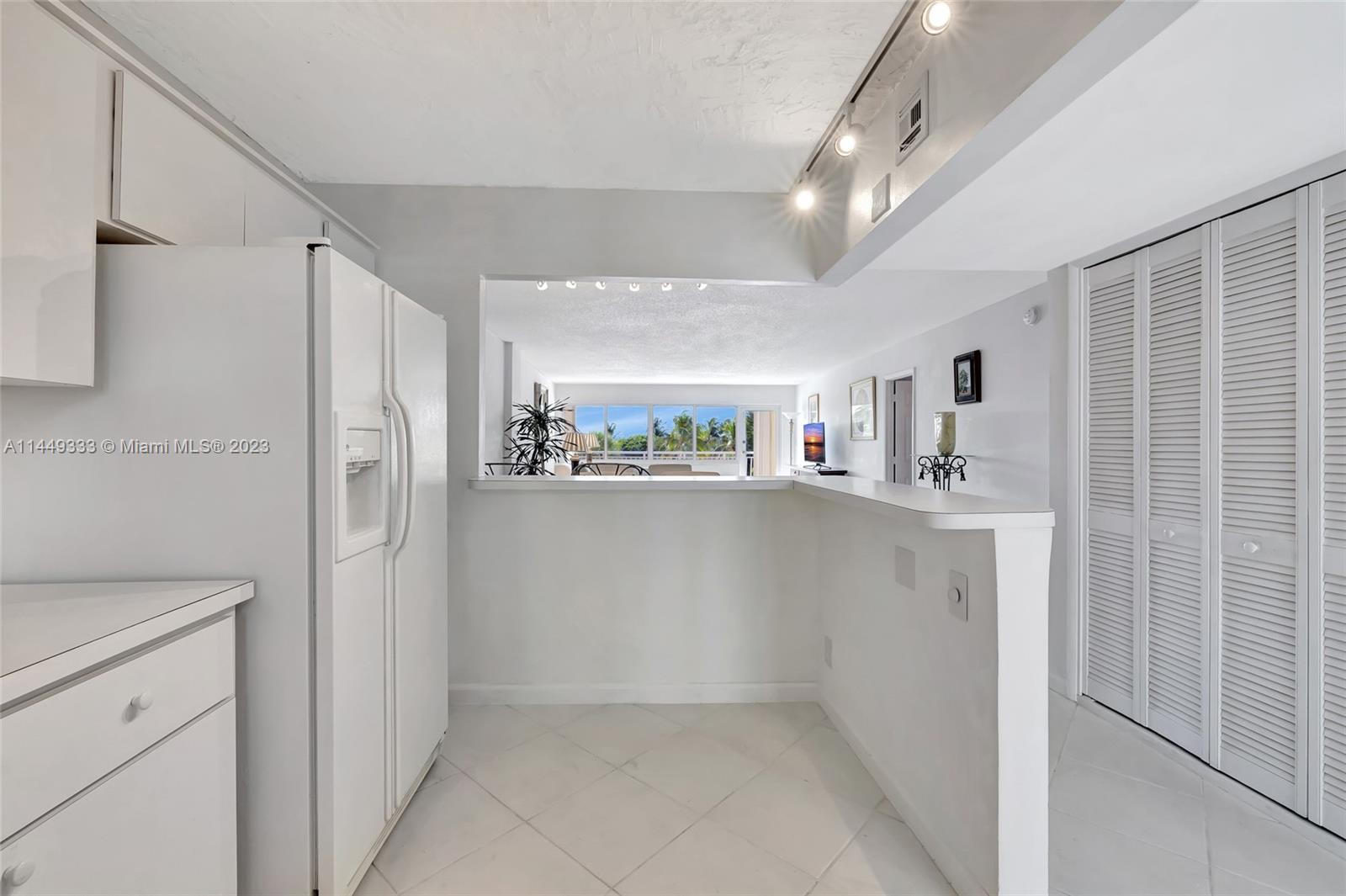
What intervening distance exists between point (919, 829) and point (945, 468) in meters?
3.33

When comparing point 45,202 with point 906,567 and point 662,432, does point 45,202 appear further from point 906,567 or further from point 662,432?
point 662,432

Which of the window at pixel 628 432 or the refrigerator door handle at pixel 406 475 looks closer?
the refrigerator door handle at pixel 406 475

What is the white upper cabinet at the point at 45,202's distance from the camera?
1095mm

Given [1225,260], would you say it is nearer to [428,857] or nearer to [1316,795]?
[1316,795]

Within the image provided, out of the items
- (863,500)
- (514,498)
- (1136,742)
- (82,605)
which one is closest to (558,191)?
(514,498)

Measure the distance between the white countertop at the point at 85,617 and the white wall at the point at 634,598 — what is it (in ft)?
4.33

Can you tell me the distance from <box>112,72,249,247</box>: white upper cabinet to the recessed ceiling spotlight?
204 cm

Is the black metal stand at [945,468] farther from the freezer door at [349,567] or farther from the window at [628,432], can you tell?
the window at [628,432]

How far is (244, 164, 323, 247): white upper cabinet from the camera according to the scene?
179 centimetres

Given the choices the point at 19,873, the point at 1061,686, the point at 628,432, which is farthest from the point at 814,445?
the point at 19,873

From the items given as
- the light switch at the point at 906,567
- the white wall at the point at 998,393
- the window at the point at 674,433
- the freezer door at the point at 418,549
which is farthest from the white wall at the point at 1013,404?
the window at the point at 674,433

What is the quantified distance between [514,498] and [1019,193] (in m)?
2.38

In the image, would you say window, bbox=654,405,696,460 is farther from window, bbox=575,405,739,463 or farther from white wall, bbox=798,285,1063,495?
white wall, bbox=798,285,1063,495

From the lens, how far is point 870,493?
66.8 inches
